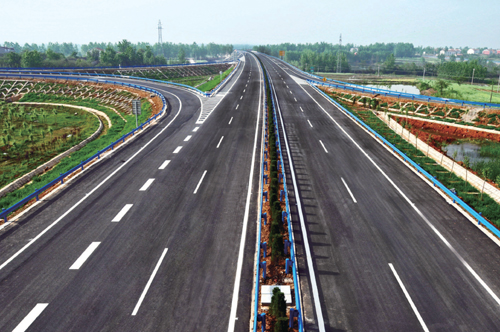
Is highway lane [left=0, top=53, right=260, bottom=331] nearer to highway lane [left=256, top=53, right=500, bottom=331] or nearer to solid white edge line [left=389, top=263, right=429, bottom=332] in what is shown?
highway lane [left=256, top=53, right=500, bottom=331]

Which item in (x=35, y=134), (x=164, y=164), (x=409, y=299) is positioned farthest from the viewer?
(x=35, y=134)

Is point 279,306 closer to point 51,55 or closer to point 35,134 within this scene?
point 35,134

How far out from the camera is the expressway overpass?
11953 millimetres

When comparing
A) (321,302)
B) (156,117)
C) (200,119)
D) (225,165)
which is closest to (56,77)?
(156,117)

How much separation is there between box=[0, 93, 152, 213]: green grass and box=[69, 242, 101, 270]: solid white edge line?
41.3 feet

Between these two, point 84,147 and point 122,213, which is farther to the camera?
→ point 84,147

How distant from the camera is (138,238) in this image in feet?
54.1

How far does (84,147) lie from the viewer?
39.2 metres

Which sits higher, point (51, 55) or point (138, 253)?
point (51, 55)

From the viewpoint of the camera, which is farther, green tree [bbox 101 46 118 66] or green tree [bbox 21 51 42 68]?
green tree [bbox 101 46 118 66]

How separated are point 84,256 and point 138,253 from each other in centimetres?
242

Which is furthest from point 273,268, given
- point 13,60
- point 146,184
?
point 13,60

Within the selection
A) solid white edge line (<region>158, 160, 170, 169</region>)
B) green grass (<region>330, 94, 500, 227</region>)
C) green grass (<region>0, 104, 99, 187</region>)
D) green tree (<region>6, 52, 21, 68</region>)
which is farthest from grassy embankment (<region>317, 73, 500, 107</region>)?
green tree (<region>6, 52, 21, 68</region>)

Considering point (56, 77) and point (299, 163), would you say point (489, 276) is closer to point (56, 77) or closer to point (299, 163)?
point (299, 163)
